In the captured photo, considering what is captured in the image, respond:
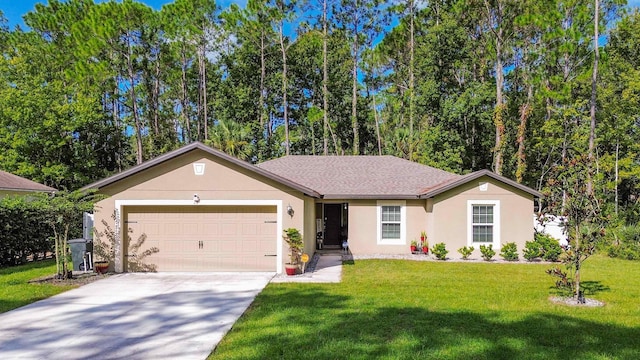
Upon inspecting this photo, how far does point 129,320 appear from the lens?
7.27m

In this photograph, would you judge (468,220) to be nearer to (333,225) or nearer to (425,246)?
(425,246)

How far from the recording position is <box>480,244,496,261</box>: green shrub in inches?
572

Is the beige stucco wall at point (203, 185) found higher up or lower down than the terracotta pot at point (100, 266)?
higher up

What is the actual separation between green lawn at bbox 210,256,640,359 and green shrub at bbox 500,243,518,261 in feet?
10.4

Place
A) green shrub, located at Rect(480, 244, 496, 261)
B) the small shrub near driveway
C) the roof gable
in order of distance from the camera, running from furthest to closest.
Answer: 1. green shrub, located at Rect(480, 244, 496, 261)
2. the small shrub near driveway
3. the roof gable

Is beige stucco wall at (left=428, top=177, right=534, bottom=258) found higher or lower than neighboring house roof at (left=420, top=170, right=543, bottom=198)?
lower

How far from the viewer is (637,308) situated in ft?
26.7

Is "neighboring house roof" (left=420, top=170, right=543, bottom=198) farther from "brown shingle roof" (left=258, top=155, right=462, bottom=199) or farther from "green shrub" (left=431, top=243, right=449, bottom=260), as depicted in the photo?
"green shrub" (left=431, top=243, right=449, bottom=260)

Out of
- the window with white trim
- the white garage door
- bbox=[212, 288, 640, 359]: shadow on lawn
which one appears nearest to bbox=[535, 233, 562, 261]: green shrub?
the window with white trim

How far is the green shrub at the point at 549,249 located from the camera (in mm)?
14305

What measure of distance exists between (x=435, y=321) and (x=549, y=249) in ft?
31.4

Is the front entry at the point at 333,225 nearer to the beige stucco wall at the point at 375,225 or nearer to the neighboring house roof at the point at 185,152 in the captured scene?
the beige stucco wall at the point at 375,225

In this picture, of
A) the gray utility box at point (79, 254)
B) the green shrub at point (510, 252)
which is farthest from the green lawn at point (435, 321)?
the gray utility box at point (79, 254)

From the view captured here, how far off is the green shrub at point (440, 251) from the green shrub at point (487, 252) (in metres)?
1.30
